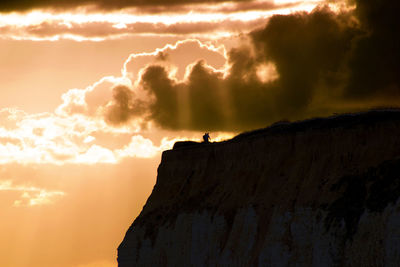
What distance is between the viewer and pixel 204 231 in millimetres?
116938

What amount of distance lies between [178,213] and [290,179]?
730 inches

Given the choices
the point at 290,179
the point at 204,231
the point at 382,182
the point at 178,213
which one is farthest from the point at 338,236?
the point at 178,213

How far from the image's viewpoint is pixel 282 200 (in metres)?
107

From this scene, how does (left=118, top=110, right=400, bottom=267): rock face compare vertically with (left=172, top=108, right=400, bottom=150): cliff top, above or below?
below

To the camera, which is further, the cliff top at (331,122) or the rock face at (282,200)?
the cliff top at (331,122)

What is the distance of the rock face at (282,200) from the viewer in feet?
313

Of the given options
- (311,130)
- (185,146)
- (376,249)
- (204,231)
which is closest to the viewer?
(376,249)

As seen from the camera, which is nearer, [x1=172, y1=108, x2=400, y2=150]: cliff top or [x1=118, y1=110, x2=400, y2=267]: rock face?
[x1=118, y1=110, x2=400, y2=267]: rock face

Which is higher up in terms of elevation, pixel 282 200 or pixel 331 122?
pixel 331 122

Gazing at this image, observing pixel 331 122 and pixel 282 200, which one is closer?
pixel 331 122

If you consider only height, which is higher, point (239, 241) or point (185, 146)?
point (185, 146)

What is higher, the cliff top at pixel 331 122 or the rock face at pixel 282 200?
the cliff top at pixel 331 122

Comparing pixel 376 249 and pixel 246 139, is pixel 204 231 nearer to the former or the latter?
pixel 246 139

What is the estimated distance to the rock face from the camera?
313 feet
